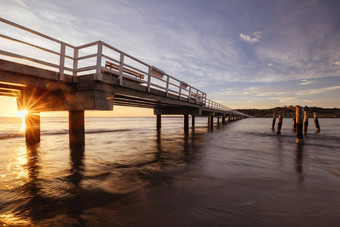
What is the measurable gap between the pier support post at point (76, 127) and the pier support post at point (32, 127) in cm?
337

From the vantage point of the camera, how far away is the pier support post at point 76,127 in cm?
834

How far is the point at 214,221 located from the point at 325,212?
2.24m

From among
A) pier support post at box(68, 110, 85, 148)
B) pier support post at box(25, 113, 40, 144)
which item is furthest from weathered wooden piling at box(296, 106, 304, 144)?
pier support post at box(25, 113, 40, 144)

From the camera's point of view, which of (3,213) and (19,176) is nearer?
(3,213)

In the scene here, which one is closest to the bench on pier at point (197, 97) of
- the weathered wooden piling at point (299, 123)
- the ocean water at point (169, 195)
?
the weathered wooden piling at point (299, 123)

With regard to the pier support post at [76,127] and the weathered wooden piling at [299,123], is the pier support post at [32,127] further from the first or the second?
the weathered wooden piling at [299,123]

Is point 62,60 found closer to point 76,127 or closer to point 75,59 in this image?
point 75,59

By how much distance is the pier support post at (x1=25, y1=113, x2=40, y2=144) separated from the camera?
10.0 m

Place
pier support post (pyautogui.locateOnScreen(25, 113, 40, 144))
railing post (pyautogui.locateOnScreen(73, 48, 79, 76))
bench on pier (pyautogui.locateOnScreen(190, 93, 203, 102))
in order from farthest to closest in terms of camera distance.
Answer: bench on pier (pyautogui.locateOnScreen(190, 93, 203, 102)), pier support post (pyautogui.locateOnScreen(25, 113, 40, 144)), railing post (pyautogui.locateOnScreen(73, 48, 79, 76))

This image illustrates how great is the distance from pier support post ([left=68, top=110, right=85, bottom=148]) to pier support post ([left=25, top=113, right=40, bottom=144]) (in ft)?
11.1

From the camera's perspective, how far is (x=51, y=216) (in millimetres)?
3023

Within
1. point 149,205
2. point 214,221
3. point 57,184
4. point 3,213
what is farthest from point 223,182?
point 3,213

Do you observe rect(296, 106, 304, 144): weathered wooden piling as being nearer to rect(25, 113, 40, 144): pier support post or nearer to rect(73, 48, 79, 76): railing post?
rect(73, 48, 79, 76): railing post

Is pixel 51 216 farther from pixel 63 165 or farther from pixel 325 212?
pixel 325 212
